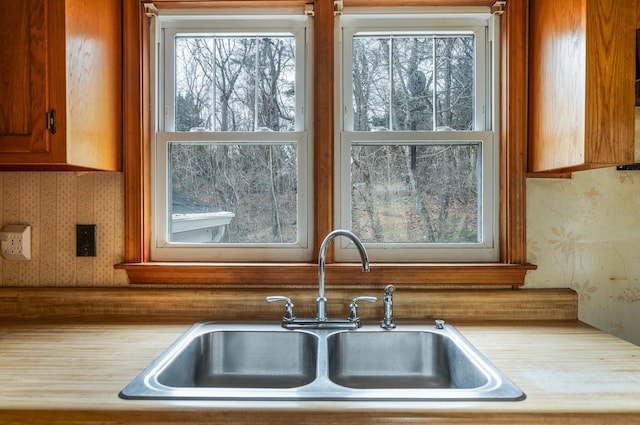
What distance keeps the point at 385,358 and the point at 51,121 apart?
4.06 feet

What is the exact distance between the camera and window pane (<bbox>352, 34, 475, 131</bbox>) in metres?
1.65

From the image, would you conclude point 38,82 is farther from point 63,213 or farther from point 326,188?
point 326,188

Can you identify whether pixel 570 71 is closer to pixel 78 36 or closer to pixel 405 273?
pixel 405 273

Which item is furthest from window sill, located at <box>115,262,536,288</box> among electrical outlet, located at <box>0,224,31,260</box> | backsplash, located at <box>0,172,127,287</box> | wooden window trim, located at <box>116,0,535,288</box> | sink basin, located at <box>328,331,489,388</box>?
electrical outlet, located at <box>0,224,31,260</box>

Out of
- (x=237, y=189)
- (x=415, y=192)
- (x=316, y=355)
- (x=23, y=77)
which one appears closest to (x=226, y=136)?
(x=237, y=189)

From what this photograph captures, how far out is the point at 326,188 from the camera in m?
1.57

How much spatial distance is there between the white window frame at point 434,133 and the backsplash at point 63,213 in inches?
32.5

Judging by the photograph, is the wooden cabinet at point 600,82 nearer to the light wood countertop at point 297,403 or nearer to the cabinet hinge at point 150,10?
the light wood countertop at point 297,403

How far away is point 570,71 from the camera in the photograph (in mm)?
1258

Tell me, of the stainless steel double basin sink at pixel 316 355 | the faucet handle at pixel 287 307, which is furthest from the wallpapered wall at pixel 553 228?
the faucet handle at pixel 287 307

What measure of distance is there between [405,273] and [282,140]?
67cm

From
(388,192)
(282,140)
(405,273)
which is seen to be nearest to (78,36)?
(282,140)

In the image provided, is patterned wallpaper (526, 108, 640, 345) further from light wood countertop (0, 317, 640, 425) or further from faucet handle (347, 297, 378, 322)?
faucet handle (347, 297, 378, 322)

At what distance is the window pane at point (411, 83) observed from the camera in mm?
1648
